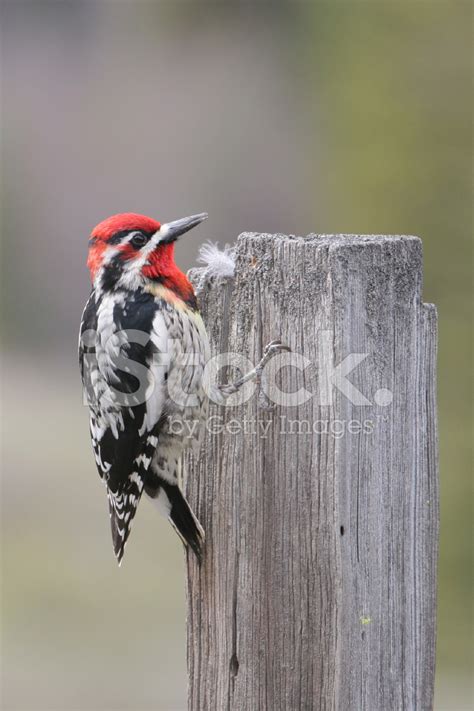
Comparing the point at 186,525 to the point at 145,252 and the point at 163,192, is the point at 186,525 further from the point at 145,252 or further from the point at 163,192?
the point at 163,192

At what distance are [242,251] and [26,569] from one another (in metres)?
6.12

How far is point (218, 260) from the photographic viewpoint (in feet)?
8.83

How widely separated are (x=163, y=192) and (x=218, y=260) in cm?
681

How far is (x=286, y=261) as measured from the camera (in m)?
2.26

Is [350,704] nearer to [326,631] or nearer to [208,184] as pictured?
[326,631]

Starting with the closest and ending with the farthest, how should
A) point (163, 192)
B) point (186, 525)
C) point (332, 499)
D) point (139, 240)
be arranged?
point (332, 499)
point (186, 525)
point (139, 240)
point (163, 192)

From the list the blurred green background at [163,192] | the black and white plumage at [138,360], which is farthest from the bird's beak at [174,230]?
the blurred green background at [163,192]

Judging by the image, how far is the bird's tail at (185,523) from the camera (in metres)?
2.49

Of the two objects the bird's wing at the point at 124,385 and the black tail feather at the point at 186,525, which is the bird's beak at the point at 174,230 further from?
the black tail feather at the point at 186,525

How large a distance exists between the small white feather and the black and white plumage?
1.48ft

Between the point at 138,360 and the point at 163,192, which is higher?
the point at 163,192

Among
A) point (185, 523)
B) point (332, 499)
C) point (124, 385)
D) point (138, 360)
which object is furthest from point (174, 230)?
point (332, 499)

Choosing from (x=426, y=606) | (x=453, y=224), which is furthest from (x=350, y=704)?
(x=453, y=224)

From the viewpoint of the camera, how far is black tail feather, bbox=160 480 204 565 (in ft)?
8.16
